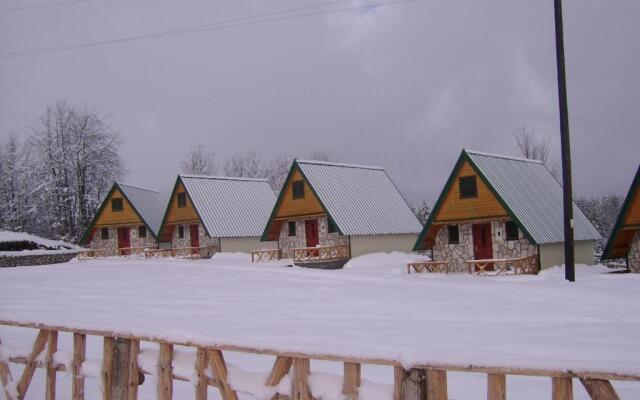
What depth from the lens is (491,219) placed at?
972 inches

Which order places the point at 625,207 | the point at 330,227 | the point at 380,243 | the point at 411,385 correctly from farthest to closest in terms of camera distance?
1. the point at 330,227
2. the point at 380,243
3. the point at 625,207
4. the point at 411,385

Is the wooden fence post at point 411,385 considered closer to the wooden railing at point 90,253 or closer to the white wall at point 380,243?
the white wall at point 380,243

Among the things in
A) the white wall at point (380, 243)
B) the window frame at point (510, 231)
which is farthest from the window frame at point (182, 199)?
the window frame at point (510, 231)

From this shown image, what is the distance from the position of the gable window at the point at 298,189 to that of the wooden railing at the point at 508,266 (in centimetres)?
1035

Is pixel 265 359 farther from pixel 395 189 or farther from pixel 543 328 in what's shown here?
pixel 395 189

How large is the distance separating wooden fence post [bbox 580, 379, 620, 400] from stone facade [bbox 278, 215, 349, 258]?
26.0m

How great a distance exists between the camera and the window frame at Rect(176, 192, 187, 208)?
37.6m

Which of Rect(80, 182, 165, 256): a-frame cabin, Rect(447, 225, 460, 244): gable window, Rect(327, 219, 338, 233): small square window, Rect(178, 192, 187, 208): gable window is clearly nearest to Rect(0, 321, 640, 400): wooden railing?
Rect(447, 225, 460, 244): gable window

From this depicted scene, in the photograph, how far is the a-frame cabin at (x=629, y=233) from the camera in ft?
68.6

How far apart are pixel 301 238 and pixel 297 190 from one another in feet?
8.83

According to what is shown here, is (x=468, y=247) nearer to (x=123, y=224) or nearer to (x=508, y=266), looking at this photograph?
(x=508, y=266)

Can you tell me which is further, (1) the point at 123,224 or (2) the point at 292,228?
(1) the point at 123,224

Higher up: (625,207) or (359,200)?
(359,200)

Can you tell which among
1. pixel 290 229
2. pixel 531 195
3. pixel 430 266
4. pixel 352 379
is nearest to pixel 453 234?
pixel 430 266
